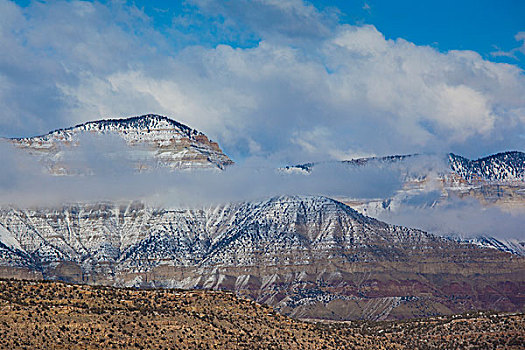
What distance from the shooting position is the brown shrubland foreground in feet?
308

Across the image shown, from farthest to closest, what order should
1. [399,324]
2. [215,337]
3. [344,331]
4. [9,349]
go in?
[399,324] → [344,331] → [215,337] → [9,349]

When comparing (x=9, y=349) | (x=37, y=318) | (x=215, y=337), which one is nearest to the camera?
(x=9, y=349)

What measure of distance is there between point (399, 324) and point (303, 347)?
1099 inches

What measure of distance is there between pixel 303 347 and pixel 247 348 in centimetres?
838

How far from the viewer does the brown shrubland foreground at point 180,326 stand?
9375cm

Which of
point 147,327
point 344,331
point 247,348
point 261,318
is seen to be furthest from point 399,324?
point 147,327

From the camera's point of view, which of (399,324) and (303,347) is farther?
(399,324)

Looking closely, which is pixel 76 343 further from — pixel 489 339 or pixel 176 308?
pixel 489 339

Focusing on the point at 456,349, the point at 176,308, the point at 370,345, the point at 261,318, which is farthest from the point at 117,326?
the point at 456,349

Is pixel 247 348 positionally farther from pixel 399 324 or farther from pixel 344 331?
pixel 399 324

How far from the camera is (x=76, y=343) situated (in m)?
92.2

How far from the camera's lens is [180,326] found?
10175cm

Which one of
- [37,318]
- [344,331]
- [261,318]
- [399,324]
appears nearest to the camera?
[37,318]

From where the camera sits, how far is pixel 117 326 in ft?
320
